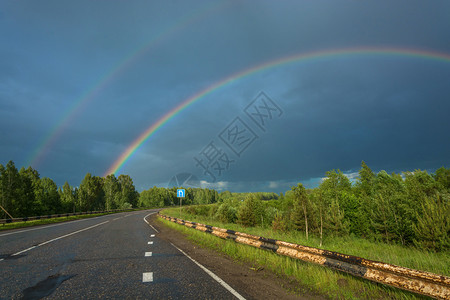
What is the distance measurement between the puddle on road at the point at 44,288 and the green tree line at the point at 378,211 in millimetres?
18992

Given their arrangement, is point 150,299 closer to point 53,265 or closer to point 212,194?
point 53,265

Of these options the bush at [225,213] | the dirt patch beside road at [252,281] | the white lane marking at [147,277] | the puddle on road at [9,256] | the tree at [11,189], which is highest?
the tree at [11,189]

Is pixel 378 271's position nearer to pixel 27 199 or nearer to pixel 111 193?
pixel 27 199

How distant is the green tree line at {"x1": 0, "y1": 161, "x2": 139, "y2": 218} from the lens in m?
51.6

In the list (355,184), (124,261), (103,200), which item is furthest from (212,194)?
(124,261)

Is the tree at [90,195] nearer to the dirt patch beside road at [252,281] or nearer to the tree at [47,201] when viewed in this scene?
the tree at [47,201]

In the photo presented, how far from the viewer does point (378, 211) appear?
40.2 m

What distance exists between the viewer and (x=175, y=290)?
4.51 meters

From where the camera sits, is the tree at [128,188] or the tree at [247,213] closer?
the tree at [247,213]

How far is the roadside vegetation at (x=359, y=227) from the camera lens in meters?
5.29

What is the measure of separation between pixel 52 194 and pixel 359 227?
8644cm

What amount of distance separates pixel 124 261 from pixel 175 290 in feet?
11.2

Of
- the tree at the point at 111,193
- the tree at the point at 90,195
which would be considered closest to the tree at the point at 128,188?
the tree at the point at 111,193

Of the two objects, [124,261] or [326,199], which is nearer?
[124,261]
